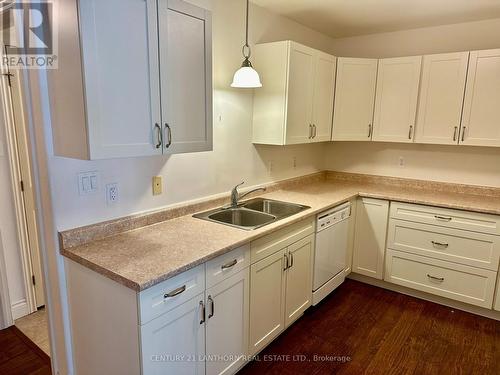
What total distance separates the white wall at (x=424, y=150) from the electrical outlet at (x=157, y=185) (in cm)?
244

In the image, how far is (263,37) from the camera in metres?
2.82

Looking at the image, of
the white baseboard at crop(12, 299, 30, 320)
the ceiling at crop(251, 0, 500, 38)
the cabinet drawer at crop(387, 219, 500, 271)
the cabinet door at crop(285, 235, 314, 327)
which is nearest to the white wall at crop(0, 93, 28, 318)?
the white baseboard at crop(12, 299, 30, 320)

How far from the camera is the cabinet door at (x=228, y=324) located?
1.79 meters

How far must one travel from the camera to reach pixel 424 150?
3.43m

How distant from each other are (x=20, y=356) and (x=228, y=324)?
1.47 m

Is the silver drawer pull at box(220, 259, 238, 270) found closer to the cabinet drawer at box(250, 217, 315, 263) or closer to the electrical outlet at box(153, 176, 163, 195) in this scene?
the cabinet drawer at box(250, 217, 315, 263)

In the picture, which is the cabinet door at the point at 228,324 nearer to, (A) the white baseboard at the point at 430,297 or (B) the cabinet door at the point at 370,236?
(B) the cabinet door at the point at 370,236

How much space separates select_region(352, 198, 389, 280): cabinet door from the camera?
3.16 m

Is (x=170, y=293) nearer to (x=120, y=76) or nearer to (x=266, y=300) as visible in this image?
(x=266, y=300)

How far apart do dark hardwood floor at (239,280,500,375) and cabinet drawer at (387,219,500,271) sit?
48cm

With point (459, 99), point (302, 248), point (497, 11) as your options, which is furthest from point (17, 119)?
point (497, 11)

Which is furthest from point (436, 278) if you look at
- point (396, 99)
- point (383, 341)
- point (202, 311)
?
point (202, 311)

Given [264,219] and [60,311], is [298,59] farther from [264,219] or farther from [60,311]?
[60,311]

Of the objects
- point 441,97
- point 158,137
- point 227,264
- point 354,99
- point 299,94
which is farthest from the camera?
point 354,99
